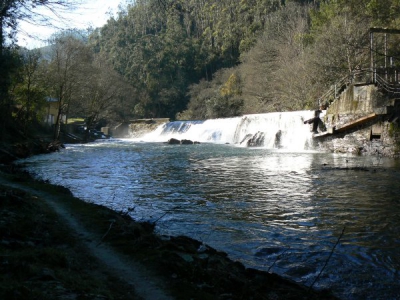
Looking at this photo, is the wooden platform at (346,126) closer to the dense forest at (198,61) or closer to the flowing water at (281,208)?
the flowing water at (281,208)

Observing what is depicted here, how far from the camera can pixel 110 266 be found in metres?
4.17

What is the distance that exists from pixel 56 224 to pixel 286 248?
3596 millimetres

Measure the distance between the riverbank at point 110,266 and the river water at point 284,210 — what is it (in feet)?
2.22

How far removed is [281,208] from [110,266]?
5.14 metres

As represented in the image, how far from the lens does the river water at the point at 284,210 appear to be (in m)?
5.11

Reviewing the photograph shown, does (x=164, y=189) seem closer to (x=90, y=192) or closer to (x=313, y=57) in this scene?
(x=90, y=192)

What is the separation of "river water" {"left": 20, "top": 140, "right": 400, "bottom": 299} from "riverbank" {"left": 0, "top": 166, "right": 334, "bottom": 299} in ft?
2.22

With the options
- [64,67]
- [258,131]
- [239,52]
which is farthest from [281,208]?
[239,52]

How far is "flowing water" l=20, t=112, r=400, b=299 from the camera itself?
513cm

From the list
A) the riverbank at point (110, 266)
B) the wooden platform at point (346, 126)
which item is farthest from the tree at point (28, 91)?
the riverbank at point (110, 266)

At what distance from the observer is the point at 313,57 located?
3022 centimetres

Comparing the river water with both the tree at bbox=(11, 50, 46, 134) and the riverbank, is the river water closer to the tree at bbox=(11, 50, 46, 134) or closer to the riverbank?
the riverbank

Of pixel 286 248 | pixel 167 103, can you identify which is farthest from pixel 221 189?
pixel 167 103

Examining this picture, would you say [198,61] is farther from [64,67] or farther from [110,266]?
[110,266]
